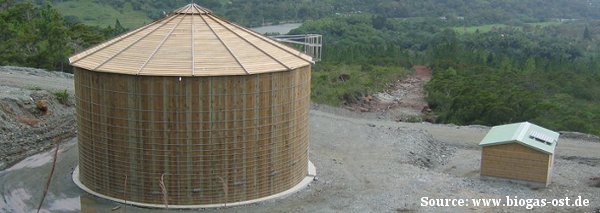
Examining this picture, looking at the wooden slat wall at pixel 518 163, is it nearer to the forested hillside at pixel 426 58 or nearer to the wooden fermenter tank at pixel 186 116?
the wooden fermenter tank at pixel 186 116

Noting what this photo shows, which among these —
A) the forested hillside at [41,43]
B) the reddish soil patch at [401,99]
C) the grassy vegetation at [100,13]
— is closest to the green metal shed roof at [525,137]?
the reddish soil patch at [401,99]

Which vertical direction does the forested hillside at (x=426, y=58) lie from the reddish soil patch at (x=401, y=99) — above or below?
above

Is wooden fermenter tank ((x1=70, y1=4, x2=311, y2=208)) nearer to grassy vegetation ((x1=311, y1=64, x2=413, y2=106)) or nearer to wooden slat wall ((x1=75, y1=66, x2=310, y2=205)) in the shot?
wooden slat wall ((x1=75, y1=66, x2=310, y2=205))

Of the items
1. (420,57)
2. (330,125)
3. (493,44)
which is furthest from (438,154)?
(493,44)

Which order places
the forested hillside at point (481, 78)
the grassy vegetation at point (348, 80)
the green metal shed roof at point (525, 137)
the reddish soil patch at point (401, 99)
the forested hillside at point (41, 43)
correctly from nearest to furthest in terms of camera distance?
the green metal shed roof at point (525, 137) → the forested hillside at point (481, 78) → the forested hillside at point (41, 43) → the grassy vegetation at point (348, 80) → the reddish soil patch at point (401, 99)

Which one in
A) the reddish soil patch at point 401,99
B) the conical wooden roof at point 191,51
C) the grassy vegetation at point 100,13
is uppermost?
the conical wooden roof at point 191,51

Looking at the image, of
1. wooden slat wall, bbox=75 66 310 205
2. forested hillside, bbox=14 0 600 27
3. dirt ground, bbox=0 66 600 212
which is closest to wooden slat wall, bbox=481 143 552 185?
dirt ground, bbox=0 66 600 212

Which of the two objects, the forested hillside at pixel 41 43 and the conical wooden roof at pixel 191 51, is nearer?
the conical wooden roof at pixel 191 51
